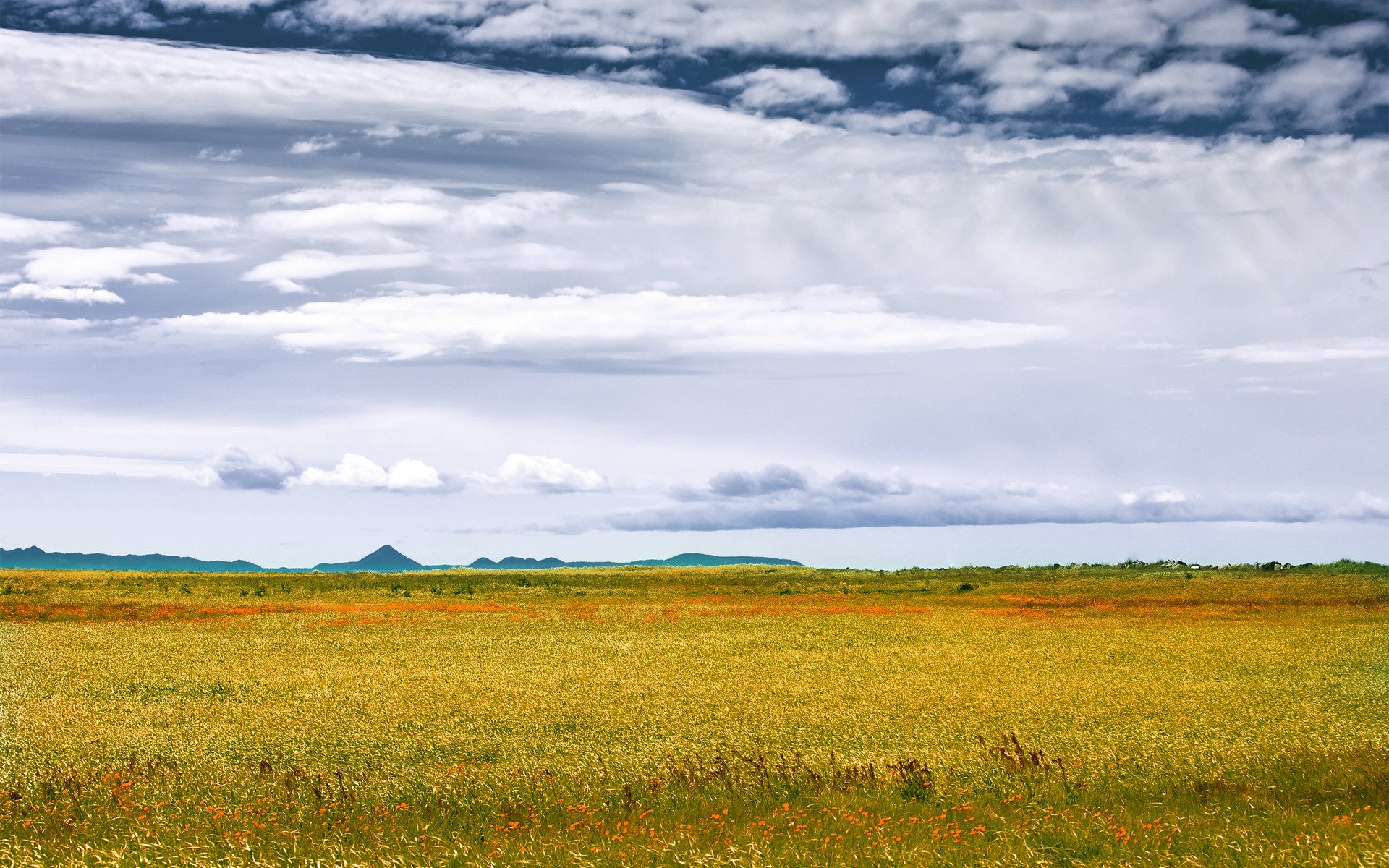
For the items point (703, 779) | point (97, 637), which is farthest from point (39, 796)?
point (97, 637)

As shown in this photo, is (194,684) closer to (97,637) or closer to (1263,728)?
(97,637)

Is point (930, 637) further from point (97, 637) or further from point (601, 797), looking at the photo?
point (97, 637)

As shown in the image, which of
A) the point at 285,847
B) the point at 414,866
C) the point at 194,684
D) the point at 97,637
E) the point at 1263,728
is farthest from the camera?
the point at 97,637

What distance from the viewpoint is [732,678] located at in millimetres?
26922

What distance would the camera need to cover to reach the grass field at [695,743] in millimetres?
9656

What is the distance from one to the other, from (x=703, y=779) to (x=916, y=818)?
3.75 metres

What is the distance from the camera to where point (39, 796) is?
12867mm

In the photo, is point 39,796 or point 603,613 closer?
point 39,796

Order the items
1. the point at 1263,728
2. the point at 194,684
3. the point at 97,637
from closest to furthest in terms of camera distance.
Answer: the point at 1263,728 < the point at 194,684 < the point at 97,637

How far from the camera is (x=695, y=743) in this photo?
17.5 m

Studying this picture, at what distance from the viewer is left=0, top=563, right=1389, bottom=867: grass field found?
9656 mm

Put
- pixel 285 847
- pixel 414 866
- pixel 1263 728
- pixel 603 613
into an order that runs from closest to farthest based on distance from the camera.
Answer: pixel 414 866, pixel 285 847, pixel 1263 728, pixel 603 613

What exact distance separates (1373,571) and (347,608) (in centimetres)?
10737

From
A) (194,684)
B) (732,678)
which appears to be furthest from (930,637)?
(194,684)
